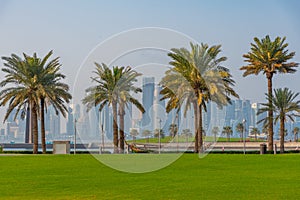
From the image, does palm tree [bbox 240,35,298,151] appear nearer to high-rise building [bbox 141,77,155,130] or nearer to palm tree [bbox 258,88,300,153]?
palm tree [bbox 258,88,300,153]

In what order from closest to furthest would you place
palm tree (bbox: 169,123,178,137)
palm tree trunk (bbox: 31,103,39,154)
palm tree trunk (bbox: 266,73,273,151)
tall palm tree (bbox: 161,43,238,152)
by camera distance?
palm tree (bbox: 169,123,178,137)
tall palm tree (bbox: 161,43,238,152)
palm tree trunk (bbox: 31,103,39,154)
palm tree trunk (bbox: 266,73,273,151)

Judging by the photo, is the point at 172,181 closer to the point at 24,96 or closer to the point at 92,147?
the point at 92,147

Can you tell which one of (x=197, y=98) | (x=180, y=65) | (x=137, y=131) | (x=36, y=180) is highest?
(x=180, y=65)

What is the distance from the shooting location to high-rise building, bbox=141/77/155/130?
78.3 feet

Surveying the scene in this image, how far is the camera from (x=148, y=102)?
91.4ft

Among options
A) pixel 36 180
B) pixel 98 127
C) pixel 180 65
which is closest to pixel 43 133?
pixel 180 65

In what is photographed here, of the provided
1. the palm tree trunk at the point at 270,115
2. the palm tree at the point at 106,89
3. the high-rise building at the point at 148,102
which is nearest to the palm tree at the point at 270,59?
the palm tree trunk at the point at 270,115

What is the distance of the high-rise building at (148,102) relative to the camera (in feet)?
78.3

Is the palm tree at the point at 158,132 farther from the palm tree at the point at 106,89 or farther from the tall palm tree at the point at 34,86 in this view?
the tall palm tree at the point at 34,86

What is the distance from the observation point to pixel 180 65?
163ft

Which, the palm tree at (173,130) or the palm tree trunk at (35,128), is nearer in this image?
the palm tree at (173,130)

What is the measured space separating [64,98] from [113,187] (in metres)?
38.9

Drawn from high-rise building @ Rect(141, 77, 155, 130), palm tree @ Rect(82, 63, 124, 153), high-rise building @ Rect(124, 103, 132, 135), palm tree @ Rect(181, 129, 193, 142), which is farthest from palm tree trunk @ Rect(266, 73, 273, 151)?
palm tree @ Rect(181, 129, 193, 142)

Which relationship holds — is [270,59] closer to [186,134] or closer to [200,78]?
[200,78]
